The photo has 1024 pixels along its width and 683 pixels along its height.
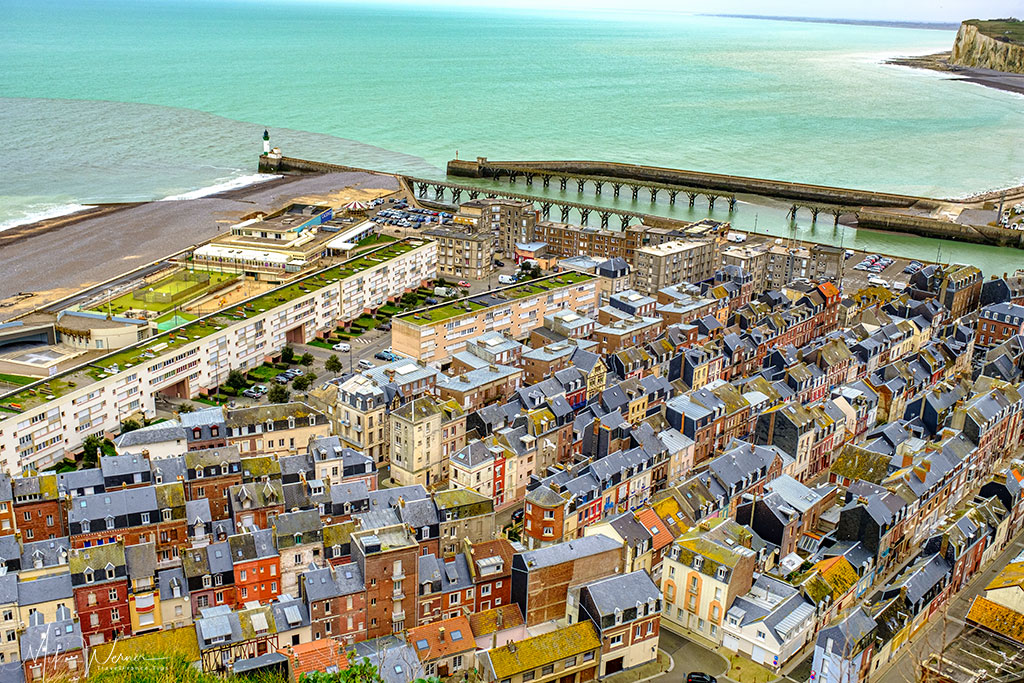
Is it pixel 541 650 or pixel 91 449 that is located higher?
pixel 541 650

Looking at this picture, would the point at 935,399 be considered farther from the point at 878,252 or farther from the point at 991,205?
the point at 991,205

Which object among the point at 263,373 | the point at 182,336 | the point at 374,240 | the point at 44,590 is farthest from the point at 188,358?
the point at 374,240

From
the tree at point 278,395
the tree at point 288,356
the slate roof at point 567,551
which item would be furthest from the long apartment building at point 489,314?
the slate roof at point 567,551

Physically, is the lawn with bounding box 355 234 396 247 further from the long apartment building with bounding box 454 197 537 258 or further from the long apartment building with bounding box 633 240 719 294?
the long apartment building with bounding box 633 240 719 294

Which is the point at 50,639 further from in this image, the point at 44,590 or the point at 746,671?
the point at 746,671

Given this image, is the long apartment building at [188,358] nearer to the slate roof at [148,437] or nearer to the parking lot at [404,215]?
the slate roof at [148,437]

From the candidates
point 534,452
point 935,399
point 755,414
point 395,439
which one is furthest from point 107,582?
point 935,399
